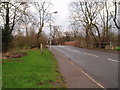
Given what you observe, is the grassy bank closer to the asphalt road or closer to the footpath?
the footpath

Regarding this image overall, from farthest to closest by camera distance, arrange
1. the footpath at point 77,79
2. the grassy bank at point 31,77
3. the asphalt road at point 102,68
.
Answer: the asphalt road at point 102,68 < the footpath at point 77,79 < the grassy bank at point 31,77

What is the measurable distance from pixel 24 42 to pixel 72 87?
31572 millimetres

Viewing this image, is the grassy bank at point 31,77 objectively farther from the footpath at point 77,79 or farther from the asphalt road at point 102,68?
the asphalt road at point 102,68

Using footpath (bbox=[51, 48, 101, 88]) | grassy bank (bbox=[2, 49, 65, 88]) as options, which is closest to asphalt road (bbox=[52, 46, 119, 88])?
footpath (bbox=[51, 48, 101, 88])

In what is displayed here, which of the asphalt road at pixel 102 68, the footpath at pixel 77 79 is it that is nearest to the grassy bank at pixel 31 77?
the footpath at pixel 77 79

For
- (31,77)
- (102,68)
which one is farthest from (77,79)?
(102,68)

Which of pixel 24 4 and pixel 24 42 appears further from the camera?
pixel 24 42

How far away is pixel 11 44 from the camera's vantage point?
25.8 metres

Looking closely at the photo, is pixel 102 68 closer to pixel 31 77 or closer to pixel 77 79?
pixel 77 79

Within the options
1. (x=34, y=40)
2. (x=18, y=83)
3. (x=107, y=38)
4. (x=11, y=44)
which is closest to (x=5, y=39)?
(x=11, y=44)

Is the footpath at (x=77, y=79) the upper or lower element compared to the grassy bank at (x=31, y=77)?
lower

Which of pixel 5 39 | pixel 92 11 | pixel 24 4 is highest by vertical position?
pixel 92 11

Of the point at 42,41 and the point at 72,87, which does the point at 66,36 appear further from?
the point at 72,87

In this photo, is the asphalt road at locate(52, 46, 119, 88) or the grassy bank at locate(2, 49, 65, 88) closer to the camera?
the grassy bank at locate(2, 49, 65, 88)
